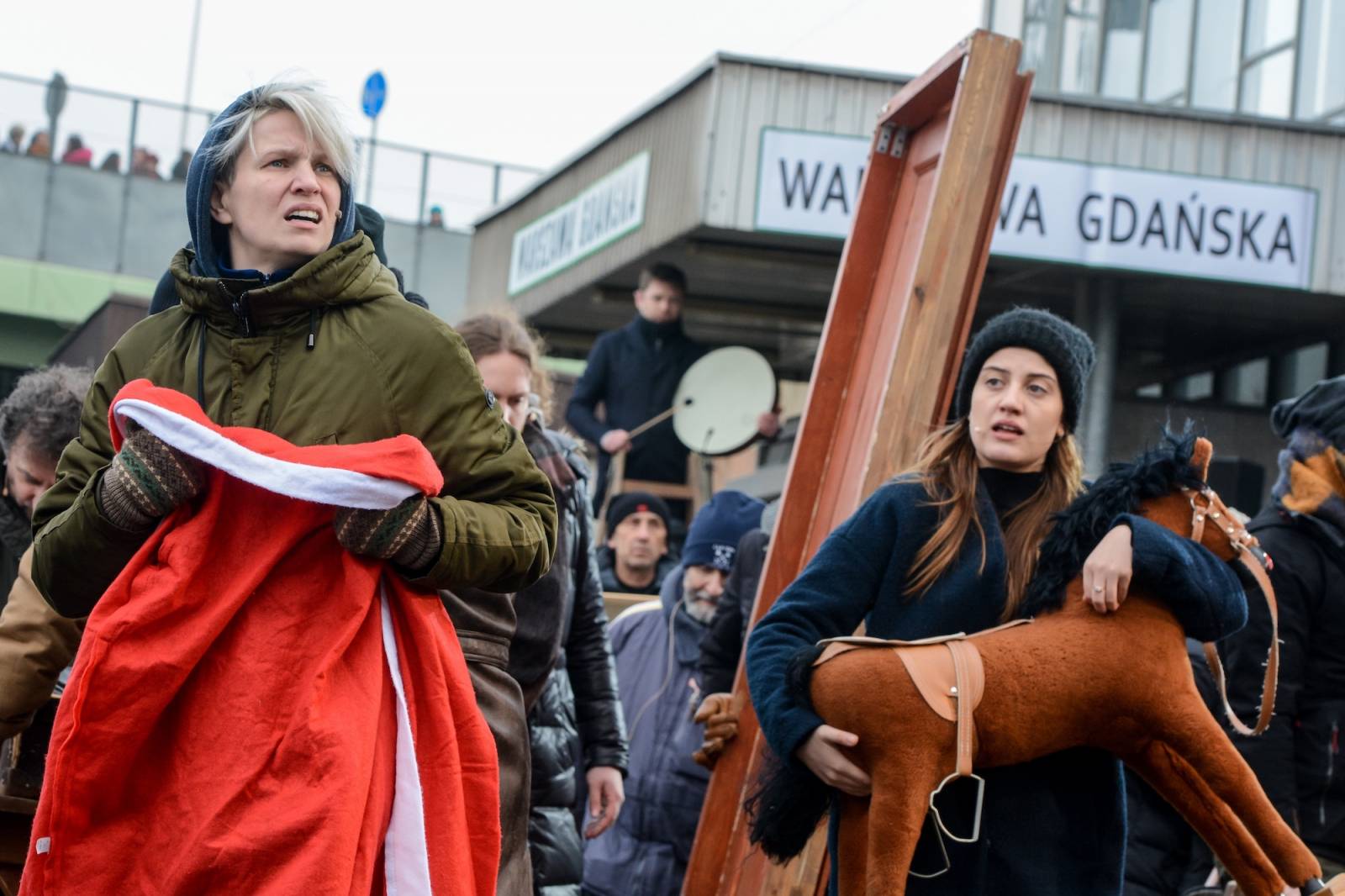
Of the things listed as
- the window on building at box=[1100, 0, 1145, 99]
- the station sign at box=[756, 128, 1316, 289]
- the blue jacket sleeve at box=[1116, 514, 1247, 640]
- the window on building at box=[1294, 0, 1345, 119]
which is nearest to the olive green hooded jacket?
the blue jacket sleeve at box=[1116, 514, 1247, 640]

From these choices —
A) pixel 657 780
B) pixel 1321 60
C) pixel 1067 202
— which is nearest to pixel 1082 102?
pixel 1067 202

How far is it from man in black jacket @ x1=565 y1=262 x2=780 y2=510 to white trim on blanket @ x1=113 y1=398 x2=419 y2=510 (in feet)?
24.6

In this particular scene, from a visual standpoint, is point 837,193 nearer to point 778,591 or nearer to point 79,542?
point 778,591

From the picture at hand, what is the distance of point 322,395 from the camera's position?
116 inches

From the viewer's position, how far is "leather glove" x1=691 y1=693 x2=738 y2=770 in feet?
15.9

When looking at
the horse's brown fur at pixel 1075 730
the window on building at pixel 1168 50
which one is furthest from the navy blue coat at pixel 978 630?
the window on building at pixel 1168 50

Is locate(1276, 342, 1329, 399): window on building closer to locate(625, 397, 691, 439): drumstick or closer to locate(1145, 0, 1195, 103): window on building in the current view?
→ locate(1145, 0, 1195, 103): window on building

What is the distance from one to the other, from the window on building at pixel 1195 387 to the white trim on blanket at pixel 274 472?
1404cm

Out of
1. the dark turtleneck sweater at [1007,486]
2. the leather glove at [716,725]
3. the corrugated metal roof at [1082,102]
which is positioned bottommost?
the leather glove at [716,725]

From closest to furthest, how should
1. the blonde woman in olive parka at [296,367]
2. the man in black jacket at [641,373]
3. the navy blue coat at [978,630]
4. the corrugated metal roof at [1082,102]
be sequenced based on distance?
the blonde woman in olive parka at [296,367]
the navy blue coat at [978,630]
the man in black jacket at [641,373]
the corrugated metal roof at [1082,102]

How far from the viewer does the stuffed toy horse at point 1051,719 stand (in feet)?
10.9

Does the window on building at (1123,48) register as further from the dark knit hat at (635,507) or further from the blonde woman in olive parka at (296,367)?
the blonde woman in olive parka at (296,367)

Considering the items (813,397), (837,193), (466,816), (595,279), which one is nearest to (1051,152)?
(837,193)

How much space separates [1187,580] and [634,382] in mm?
7207
